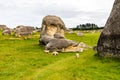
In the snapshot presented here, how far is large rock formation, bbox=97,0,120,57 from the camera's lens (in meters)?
21.7

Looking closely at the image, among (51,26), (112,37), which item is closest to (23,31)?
(51,26)

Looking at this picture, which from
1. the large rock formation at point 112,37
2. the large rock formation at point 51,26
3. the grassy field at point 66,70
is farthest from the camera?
the large rock formation at point 51,26

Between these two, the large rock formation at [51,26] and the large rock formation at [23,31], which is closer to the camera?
the large rock formation at [51,26]

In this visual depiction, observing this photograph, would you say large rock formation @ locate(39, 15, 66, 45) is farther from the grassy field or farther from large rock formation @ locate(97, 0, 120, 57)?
large rock formation @ locate(97, 0, 120, 57)

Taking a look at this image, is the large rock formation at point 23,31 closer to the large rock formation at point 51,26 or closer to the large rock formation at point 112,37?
the large rock formation at point 51,26

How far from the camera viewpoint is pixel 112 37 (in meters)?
22.2

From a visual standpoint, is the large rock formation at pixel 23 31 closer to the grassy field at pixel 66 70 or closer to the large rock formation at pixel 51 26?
the large rock formation at pixel 51 26

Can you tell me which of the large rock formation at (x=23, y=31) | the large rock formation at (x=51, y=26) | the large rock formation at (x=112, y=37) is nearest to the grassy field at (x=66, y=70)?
the large rock formation at (x=112, y=37)

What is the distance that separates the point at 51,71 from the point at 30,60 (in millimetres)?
7085

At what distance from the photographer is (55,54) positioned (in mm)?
29938

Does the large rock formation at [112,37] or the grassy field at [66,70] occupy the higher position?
the large rock formation at [112,37]

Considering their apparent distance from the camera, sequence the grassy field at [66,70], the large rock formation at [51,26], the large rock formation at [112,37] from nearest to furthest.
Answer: the grassy field at [66,70] < the large rock formation at [112,37] < the large rock formation at [51,26]

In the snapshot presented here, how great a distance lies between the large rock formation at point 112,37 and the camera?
21.7 meters

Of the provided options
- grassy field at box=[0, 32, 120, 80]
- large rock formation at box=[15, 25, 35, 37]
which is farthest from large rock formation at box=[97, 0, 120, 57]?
large rock formation at box=[15, 25, 35, 37]
